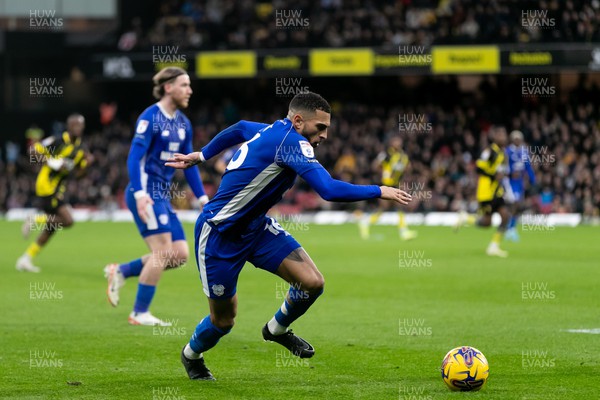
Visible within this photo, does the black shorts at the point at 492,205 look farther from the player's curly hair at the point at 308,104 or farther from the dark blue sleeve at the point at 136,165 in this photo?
the player's curly hair at the point at 308,104

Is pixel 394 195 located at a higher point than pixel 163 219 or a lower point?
higher

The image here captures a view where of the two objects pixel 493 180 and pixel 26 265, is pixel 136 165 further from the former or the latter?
pixel 493 180

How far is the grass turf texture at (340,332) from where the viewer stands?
8320 millimetres

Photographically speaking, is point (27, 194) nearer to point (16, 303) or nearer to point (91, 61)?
point (91, 61)

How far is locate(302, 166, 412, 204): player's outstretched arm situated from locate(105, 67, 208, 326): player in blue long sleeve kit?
3.85 m

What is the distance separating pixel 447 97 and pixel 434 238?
13.4 metres

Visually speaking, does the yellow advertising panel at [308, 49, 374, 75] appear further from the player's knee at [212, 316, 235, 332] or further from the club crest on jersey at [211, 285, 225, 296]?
the club crest on jersey at [211, 285, 225, 296]

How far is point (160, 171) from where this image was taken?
11.8 metres

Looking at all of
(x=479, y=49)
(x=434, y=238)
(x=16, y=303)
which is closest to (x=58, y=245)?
(x=434, y=238)

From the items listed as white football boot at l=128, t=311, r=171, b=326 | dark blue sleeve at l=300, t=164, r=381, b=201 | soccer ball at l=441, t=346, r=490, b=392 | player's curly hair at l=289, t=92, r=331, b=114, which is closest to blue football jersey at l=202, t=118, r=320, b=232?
player's curly hair at l=289, t=92, r=331, b=114

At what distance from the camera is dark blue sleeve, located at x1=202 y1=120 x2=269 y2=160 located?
881cm

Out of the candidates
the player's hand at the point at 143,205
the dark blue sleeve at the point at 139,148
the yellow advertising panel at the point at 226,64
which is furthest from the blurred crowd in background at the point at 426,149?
the player's hand at the point at 143,205

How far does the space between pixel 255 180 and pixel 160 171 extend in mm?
3880

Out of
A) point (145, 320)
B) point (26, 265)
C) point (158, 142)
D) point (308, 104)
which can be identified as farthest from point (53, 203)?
point (308, 104)
